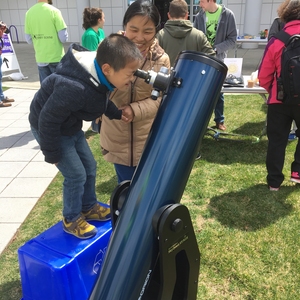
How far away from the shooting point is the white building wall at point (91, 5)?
42.4ft

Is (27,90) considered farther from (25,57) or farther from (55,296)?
(55,296)

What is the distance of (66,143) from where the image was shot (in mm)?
1834

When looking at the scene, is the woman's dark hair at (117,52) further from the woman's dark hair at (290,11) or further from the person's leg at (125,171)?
the woman's dark hair at (290,11)

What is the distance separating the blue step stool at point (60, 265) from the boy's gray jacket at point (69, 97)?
519mm

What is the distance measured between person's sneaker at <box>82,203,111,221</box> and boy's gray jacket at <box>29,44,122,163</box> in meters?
0.62

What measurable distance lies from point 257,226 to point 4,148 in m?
3.41

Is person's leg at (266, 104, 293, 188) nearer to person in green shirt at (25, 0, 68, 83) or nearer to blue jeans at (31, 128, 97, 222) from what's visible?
blue jeans at (31, 128, 97, 222)

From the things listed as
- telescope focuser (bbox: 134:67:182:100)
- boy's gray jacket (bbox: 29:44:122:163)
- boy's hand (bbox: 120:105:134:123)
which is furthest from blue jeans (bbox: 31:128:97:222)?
telescope focuser (bbox: 134:67:182:100)

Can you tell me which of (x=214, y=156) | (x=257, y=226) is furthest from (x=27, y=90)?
(x=257, y=226)

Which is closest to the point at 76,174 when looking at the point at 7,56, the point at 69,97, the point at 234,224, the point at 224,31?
the point at 69,97

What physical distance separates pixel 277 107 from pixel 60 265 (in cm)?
226

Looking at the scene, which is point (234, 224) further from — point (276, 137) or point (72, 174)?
point (72, 174)

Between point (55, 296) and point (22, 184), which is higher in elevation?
point (55, 296)

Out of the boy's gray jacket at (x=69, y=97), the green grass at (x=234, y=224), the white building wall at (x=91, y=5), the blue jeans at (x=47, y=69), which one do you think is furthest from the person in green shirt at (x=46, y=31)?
the white building wall at (x=91, y=5)
